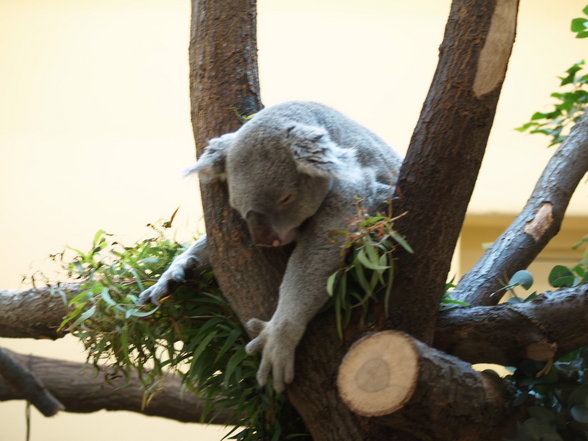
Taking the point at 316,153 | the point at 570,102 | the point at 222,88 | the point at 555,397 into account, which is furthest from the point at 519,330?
the point at 570,102

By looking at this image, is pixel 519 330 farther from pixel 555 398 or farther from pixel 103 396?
pixel 103 396

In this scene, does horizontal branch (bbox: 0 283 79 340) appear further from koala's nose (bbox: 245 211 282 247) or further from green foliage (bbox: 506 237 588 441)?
green foliage (bbox: 506 237 588 441)

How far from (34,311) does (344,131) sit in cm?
152

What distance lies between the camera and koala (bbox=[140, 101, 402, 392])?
76.2 inches

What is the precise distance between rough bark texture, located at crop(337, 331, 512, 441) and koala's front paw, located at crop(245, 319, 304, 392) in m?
0.19

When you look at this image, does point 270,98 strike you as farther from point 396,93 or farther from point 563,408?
point 563,408

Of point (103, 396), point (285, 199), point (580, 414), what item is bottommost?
point (103, 396)

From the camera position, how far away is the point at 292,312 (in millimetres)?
1867

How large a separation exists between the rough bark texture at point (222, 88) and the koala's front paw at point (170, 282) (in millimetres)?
150

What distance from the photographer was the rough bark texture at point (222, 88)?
2113 millimetres

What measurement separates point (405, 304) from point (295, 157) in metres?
0.60

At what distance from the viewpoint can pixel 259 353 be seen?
2.01 meters

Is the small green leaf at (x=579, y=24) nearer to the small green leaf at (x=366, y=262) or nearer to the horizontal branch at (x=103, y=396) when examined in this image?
the small green leaf at (x=366, y=262)

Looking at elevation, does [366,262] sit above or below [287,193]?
below
